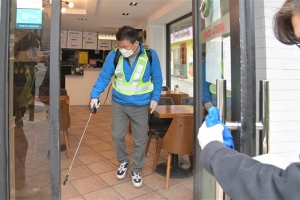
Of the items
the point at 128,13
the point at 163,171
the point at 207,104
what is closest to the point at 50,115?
the point at 207,104

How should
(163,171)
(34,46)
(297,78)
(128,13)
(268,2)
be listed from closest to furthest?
1. (34,46)
2. (268,2)
3. (297,78)
4. (163,171)
5. (128,13)

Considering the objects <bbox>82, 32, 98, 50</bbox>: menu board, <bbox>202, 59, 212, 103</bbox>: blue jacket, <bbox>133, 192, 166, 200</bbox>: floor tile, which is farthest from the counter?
<bbox>202, 59, 212, 103</bbox>: blue jacket

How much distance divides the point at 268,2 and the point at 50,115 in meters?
1.29

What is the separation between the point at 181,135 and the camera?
246 cm

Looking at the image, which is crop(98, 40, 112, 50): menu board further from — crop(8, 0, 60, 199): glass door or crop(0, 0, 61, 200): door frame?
crop(0, 0, 61, 200): door frame

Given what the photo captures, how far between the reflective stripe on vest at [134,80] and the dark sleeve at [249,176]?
1831 mm

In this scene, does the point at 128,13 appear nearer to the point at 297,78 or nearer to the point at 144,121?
the point at 144,121

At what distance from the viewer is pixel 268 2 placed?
1.40 meters

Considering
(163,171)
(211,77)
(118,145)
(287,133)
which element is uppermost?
(211,77)

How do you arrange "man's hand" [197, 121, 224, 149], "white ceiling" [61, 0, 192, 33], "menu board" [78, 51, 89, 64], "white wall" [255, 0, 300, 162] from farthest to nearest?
1. "menu board" [78, 51, 89, 64]
2. "white ceiling" [61, 0, 192, 33]
3. "white wall" [255, 0, 300, 162]
4. "man's hand" [197, 121, 224, 149]

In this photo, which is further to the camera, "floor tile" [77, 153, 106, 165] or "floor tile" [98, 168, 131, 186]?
"floor tile" [77, 153, 106, 165]

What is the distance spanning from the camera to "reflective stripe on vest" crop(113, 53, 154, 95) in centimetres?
257

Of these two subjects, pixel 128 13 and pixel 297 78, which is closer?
pixel 297 78

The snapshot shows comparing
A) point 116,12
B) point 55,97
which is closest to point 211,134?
point 55,97
